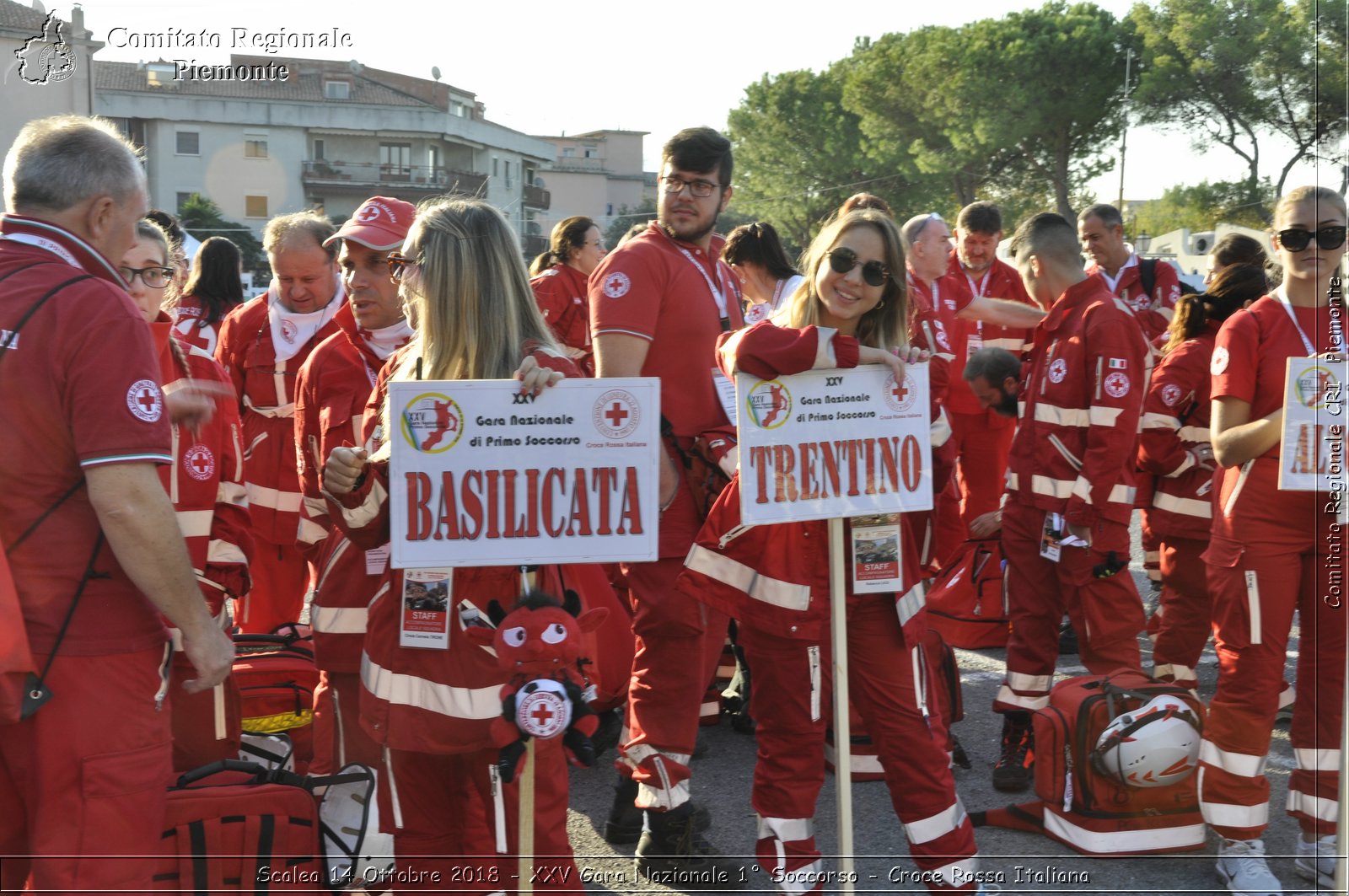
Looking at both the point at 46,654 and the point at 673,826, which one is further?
the point at 673,826

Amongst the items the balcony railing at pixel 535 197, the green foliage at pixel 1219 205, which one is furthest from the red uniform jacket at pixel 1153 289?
the balcony railing at pixel 535 197

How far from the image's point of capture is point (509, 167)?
66875 mm

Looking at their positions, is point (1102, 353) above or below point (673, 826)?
above

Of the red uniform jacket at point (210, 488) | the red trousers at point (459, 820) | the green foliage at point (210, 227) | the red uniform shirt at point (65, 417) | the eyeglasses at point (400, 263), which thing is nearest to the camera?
the red uniform shirt at point (65, 417)

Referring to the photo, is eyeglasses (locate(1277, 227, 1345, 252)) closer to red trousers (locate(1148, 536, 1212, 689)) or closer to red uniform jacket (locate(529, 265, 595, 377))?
red trousers (locate(1148, 536, 1212, 689))

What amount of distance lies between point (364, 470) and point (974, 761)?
11.5 feet

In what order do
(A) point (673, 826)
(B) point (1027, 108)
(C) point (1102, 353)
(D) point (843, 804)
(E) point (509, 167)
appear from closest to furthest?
(D) point (843, 804) < (A) point (673, 826) < (C) point (1102, 353) < (B) point (1027, 108) < (E) point (509, 167)

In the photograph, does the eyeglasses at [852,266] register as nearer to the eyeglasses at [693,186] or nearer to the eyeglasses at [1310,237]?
the eyeglasses at [693,186]

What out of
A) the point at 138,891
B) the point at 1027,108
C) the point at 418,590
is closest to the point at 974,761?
the point at 418,590

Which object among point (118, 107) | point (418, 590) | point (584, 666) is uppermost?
point (118, 107)

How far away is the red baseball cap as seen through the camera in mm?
3994

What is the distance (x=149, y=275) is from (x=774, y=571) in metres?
2.51

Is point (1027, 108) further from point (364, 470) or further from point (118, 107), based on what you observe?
point (364, 470)

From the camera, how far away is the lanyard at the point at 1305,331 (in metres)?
4.24
